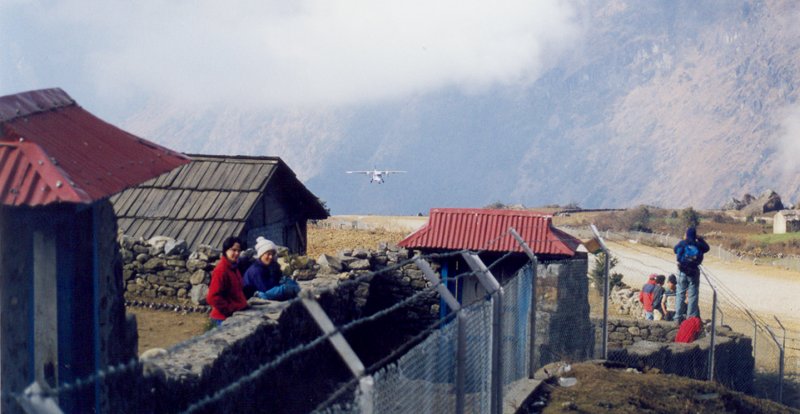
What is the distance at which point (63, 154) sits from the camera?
6.74 metres

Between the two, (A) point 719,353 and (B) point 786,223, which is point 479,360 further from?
→ (B) point 786,223

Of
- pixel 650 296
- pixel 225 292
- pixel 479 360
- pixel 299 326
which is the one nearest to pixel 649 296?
pixel 650 296

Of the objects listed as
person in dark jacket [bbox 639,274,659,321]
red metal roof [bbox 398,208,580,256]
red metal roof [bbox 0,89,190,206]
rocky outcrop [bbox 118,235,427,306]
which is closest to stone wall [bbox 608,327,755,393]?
person in dark jacket [bbox 639,274,659,321]

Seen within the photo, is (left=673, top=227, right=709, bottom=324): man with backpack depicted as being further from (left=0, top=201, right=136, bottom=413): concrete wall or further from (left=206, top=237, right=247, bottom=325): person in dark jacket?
(left=0, top=201, right=136, bottom=413): concrete wall

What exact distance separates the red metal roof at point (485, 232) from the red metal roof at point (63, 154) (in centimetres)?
737

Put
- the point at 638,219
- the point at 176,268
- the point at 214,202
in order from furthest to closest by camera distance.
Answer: the point at 638,219 → the point at 214,202 → the point at 176,268

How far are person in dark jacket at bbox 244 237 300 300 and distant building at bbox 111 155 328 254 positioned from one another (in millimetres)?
5296

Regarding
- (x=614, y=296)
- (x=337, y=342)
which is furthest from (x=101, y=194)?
(x=614, y=296)

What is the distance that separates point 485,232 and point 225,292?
7.40 metres

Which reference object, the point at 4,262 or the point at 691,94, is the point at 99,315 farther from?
the point at 691,94

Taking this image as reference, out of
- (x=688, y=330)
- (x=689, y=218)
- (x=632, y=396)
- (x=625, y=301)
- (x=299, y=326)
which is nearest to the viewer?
(x=632, y=396)

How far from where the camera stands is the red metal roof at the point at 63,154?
6.05m

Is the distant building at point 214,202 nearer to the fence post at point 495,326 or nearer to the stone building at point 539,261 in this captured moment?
the stone building at point 539,261

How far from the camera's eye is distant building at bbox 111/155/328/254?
15320 mm
